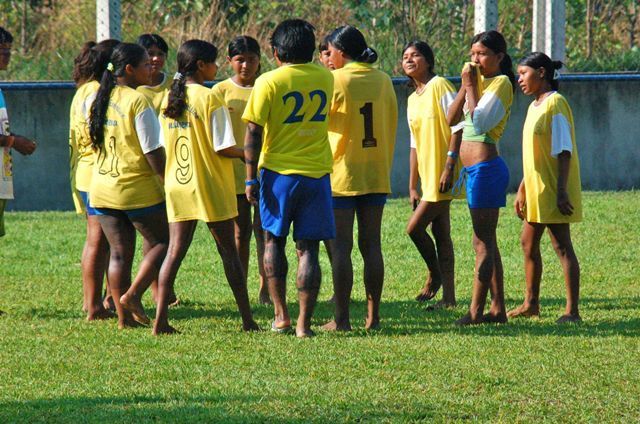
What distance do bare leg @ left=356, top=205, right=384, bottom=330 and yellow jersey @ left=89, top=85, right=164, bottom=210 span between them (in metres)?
1.39

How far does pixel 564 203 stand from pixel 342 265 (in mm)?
1595

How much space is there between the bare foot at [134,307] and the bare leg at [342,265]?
1.38 meters

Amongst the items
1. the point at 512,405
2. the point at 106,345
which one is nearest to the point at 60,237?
the point at 106,345

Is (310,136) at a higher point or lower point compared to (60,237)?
higher

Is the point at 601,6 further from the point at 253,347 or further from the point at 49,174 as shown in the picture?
the point at 253,347

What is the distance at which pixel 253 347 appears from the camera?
7.73 meters

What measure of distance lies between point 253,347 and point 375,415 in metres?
1.79

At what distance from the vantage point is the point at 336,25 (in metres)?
16.8

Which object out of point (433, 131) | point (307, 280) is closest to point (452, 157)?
point (433, 131)

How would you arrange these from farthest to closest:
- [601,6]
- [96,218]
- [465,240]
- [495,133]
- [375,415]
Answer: [601,6] < [465,240] < [96,218] < [495,133] < [375,415]

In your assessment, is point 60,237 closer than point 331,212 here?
No

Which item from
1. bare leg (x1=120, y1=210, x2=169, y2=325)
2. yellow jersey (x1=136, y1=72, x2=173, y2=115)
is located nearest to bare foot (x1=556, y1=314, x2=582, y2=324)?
bare leg (x1=120, y1=210, x2=169, y2=325)

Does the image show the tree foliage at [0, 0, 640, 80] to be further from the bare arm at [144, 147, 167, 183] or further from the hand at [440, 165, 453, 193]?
the bare arm at [144, 147, 167, 183]

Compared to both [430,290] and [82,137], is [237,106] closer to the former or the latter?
[82,137]
